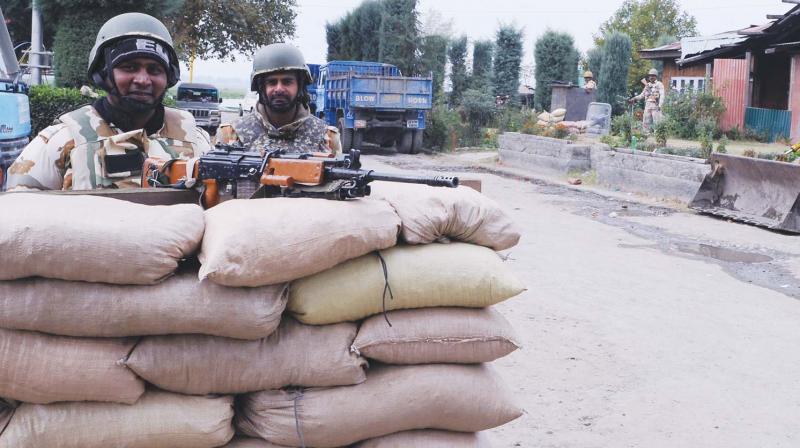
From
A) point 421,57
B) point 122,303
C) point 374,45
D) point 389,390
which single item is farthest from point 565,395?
point 374,45

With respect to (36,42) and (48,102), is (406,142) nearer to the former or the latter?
(36,42)

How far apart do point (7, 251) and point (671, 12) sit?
65.6m

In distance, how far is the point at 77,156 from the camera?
3.17 metres

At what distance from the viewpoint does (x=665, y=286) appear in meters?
7.17

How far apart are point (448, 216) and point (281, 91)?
6.59 ft

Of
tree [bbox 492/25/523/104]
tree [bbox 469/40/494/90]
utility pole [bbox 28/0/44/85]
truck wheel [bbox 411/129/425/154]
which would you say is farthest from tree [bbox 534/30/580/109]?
utility pole [bbox 28/0/44/85]

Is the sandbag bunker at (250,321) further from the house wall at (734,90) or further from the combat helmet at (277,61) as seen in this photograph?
the house wall at (734,90)

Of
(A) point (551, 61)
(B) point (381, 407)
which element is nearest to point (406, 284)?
(B) point (381, 407)

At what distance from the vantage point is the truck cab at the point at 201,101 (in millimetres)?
21859

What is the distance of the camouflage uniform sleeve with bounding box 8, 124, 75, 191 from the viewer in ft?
10.4

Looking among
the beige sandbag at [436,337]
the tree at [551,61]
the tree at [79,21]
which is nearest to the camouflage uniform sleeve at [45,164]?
the beige sandbag at [436,337]

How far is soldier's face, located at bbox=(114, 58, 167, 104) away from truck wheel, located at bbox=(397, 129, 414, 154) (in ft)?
60.2

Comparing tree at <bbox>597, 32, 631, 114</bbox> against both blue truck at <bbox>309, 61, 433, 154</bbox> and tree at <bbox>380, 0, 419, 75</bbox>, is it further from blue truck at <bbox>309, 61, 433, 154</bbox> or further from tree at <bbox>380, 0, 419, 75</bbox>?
blue truck at <bbox>309, 61, 433, 154</bbox>

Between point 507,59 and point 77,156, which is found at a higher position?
point 507,59
